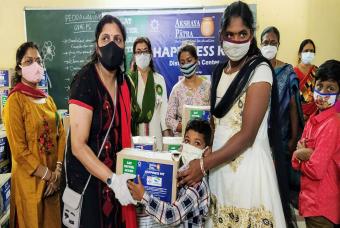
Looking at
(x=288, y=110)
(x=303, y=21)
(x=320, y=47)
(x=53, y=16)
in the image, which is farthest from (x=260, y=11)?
(x=53, y=16)

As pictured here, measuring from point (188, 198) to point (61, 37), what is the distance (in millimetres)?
3656

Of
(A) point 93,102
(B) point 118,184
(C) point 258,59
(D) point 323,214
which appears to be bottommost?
(D) point 323,214

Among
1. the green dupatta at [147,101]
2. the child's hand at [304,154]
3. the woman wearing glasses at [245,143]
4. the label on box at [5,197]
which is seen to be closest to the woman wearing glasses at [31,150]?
the label on box at [5,197]

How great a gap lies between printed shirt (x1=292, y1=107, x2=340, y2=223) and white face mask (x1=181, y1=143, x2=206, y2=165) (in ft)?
2.18

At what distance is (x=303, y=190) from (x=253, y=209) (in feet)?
2.10

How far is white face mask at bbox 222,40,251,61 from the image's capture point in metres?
1.43

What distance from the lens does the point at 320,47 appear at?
4250mm

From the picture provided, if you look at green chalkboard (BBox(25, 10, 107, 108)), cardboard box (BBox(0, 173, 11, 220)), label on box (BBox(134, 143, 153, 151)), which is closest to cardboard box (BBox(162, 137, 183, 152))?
label on box (BBox(134, 143, 153, 151))

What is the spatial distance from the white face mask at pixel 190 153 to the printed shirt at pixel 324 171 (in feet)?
2.18

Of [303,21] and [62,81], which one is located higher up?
[303,21]

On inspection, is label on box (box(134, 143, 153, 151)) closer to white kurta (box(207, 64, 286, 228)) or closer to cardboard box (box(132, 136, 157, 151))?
cardboard box (box(132, 136, 157, 151))

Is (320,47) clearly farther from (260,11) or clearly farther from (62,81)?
(62,81)

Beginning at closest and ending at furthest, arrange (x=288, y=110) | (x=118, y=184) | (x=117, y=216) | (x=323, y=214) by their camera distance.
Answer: (x=118, y=184) → (x=117, y=216) → (x=323, y=214) → (x=288, y=110)

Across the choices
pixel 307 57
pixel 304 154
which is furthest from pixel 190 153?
pixel 307 57
